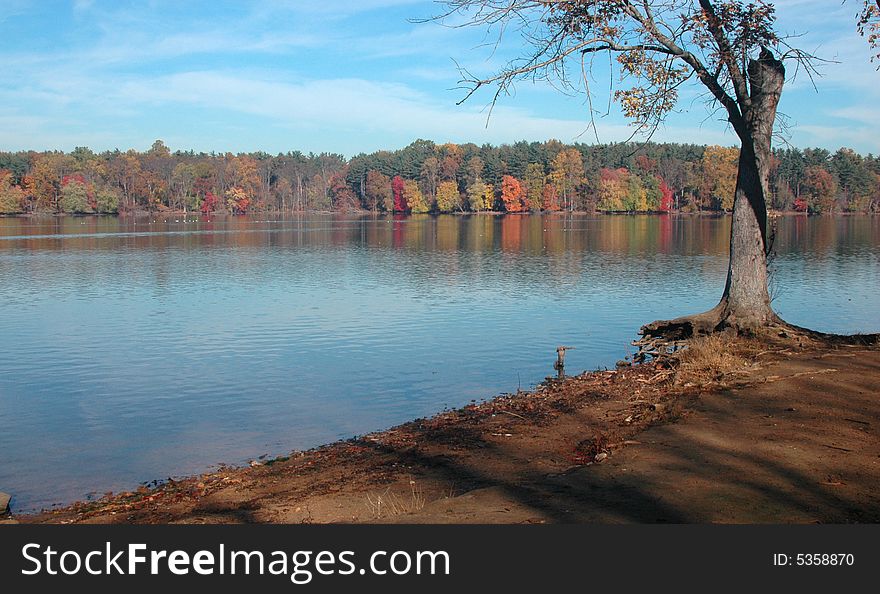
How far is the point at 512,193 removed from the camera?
498 ft

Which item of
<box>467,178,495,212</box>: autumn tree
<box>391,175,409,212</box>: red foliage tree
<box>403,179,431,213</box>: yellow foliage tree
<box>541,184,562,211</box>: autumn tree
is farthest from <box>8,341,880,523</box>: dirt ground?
<box>391,175,409,212</box>: red foliage tree

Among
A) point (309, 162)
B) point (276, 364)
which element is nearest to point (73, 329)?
point (276, 364)

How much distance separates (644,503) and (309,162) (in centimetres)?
19307

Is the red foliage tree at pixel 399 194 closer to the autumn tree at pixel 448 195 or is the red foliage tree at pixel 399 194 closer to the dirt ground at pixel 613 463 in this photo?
the autumn tree at pixel 448 195

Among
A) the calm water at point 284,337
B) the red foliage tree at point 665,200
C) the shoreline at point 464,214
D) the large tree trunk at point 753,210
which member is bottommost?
the calm water at point 284,337

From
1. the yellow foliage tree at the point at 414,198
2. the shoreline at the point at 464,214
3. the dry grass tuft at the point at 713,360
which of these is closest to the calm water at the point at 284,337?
the dry grass tuft at the point at 713,360

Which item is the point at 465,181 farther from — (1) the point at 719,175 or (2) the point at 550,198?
(1) the point at 719,175

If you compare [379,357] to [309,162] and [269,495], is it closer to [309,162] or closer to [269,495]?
[269,495]

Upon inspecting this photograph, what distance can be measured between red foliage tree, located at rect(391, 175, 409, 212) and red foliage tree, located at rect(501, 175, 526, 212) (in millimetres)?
22764

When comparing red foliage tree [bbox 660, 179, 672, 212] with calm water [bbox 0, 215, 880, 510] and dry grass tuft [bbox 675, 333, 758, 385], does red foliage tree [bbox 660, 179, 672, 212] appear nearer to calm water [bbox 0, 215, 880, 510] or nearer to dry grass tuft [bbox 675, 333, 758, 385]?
calm water [bbox 0, 215, 880, 510]

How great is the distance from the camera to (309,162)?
194m

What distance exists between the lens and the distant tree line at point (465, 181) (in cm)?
13788

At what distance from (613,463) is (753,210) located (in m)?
9.88

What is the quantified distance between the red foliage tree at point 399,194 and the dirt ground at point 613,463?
152145mm
